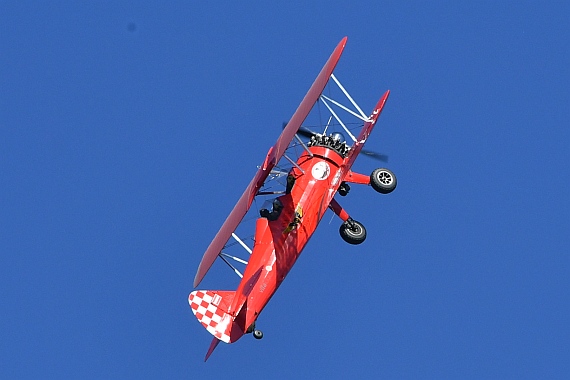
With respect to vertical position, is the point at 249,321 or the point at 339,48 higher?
the point at 339,48

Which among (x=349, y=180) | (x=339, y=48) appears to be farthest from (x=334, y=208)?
(x=339, y=48)

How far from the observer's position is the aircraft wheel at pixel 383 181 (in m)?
68.1

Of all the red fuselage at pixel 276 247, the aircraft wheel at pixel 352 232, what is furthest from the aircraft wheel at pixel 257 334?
the aircraft wheel at pixel 352 232

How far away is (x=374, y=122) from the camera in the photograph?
69625 millimetres

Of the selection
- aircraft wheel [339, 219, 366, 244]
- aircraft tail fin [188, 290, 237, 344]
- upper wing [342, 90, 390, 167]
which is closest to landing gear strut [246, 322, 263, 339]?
aircraft tail fin [188, 290, 237, 344]

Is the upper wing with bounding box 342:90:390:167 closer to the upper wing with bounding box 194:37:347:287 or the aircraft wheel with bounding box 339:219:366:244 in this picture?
the aircraft wheel with bounding box 339:219:366:244

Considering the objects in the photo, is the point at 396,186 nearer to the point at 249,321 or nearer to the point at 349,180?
the point at 349,180

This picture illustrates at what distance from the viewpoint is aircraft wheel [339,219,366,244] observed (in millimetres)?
68500

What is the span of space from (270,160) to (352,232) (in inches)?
179

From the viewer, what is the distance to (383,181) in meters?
68.1

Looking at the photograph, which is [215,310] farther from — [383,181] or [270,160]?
[383,181]

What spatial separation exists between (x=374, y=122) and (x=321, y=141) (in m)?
1.91

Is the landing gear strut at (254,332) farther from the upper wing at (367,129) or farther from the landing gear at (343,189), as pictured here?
the upper wing at (367,129)

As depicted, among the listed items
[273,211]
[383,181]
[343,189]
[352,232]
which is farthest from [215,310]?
[383,181]
